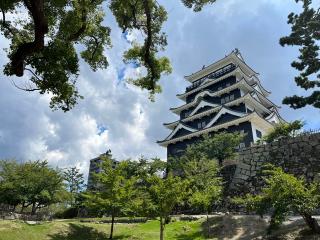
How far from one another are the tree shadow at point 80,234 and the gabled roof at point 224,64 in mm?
37749

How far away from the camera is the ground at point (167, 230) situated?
16.4m

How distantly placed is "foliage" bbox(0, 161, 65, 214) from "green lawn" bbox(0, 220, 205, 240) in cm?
1398

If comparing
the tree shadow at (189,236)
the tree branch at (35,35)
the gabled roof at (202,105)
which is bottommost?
the tree shadow at (189,236)

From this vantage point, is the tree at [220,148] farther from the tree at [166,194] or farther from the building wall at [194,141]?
the tree at [166,194]

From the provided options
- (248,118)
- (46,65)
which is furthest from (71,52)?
(248,118)

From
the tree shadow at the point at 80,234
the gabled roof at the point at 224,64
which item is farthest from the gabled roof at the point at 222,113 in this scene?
the tree shadow at the point at 80,234

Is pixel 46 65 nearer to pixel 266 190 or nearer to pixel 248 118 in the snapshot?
pixel 266 190

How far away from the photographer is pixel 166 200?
58.6 ft

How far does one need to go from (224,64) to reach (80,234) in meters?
39.6

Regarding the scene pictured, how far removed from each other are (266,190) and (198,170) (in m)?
13.1

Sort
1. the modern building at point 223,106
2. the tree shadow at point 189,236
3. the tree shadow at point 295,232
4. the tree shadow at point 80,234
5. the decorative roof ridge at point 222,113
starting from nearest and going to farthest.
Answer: the tree shadow at point 295,232, the tree shadow at point 80,234, the tree shadow at point 189,236, the decorative roof ridge at point 222,113, the modern building at point 223,106

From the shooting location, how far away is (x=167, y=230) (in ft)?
68.5

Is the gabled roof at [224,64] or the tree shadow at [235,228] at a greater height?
the gabled roof at [224,64]

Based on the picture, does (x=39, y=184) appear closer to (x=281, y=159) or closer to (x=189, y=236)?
(x=189, y=236)
